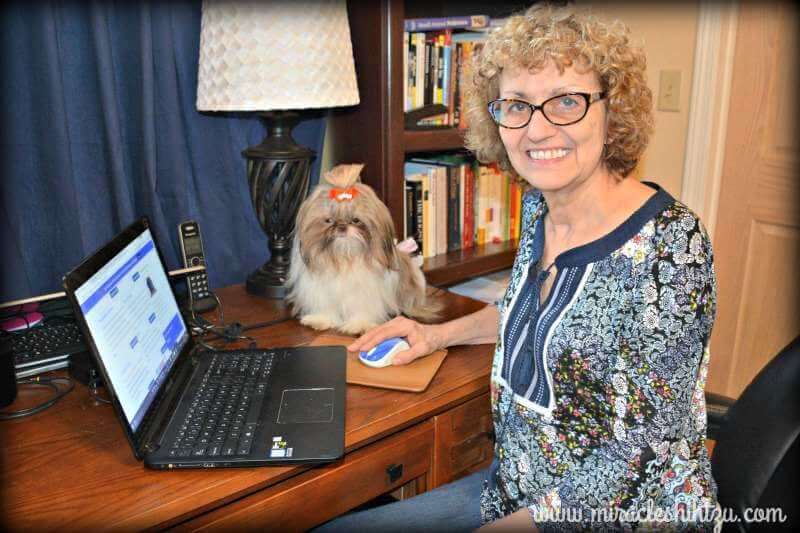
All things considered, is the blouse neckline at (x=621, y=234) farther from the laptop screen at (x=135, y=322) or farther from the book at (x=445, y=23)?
the book at (x=445, y=23)

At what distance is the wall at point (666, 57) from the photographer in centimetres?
228

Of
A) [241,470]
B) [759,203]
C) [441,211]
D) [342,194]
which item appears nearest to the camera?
[241,470]

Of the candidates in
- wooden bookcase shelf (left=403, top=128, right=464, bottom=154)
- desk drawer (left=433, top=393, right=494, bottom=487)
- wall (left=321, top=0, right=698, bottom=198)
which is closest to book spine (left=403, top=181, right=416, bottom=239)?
wooden bookcase shelf (left=403, top=128, right=464, bottom=154)

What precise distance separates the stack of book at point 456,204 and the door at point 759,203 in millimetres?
808

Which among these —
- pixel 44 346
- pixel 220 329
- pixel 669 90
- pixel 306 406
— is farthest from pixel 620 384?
pixel 669 90

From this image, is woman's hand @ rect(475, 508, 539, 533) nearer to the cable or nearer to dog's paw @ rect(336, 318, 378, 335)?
dog's paw @ rect(336, 318, 378, 335)

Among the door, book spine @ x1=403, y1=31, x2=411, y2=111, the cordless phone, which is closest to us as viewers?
the cordless phone

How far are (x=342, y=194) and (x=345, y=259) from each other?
0.47 feet

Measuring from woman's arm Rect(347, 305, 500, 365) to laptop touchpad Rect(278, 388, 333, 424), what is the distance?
178 millimetres

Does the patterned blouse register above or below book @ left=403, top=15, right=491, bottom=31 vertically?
below

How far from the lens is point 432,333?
1.37 m

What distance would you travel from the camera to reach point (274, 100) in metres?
1.41

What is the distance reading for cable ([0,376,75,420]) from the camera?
43.7 inches

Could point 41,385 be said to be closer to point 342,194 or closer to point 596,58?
point 342,194
